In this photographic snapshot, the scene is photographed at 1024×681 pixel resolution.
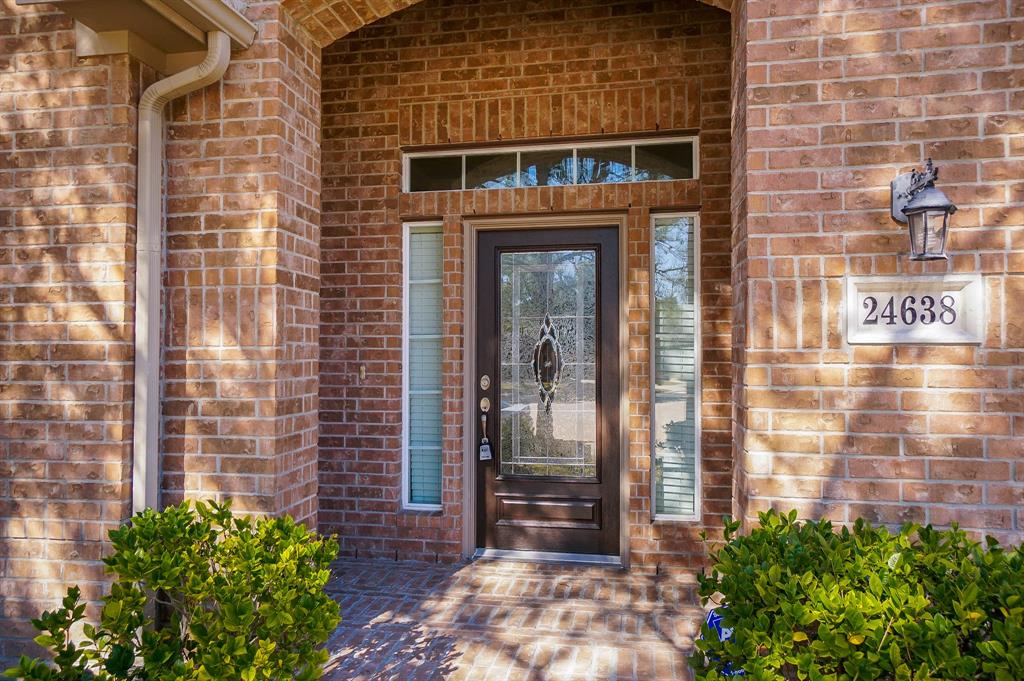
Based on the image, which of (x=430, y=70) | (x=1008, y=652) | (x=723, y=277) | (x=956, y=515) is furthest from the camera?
(x=430, y=70)

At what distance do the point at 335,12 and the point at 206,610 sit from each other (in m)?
2.52

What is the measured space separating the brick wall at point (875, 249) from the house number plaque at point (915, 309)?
43mm

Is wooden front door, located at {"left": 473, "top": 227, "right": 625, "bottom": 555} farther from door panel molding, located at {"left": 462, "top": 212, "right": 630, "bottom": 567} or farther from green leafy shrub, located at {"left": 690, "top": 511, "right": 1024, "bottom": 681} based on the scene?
green leafy shrub, located at {"left": 690, "top": 511, "right": 1024, "bottom": 681}

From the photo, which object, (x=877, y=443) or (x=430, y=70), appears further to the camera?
(x=430, y=70)

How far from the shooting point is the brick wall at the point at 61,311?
2742mm

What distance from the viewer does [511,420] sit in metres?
4.67

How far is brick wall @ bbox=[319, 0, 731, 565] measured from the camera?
4.30 metres

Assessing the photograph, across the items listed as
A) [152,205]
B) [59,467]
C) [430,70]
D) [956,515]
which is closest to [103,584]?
[59,467]

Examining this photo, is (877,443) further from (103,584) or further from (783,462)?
(103,584)

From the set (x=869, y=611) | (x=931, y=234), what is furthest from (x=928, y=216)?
(x=869, y=611)

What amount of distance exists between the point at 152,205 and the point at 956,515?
3337 millimetres

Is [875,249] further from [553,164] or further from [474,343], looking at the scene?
[474,343]

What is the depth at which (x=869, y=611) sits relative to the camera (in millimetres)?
1681

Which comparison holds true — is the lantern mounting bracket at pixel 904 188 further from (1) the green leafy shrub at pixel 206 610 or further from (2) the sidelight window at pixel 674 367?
(1) the green leafy shrub at pixel 206 610
